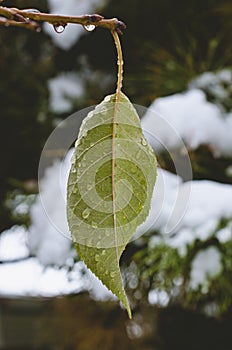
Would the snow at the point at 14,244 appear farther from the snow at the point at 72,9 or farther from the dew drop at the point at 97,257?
the dew drop at the point at 97,257

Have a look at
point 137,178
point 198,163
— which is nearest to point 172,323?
point 198,163

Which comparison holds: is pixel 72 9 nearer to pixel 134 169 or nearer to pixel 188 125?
pixel 188 125

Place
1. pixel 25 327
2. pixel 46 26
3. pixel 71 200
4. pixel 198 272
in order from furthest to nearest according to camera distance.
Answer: pixel 25 327, pixel 46 26, pixel 198 272, pixel 71 200

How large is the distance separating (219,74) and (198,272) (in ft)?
0.53

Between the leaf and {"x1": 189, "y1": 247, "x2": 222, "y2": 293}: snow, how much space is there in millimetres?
248

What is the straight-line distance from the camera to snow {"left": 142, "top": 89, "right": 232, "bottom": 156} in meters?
0.39

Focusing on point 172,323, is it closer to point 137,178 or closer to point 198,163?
point 198,163

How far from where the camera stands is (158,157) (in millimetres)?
391

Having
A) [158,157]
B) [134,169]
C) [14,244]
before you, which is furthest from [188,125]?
[134,169]

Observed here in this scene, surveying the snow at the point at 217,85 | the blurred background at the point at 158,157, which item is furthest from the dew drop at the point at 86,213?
the snow at the point at 217,85

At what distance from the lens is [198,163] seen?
0.41 metres

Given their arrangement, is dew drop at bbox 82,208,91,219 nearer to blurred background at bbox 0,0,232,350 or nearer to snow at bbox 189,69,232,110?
blurred background at bbox 0,0,232,350

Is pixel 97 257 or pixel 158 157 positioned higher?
pixel 97 257

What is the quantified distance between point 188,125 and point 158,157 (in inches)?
1.2
